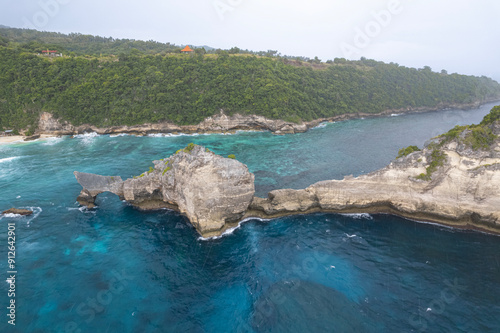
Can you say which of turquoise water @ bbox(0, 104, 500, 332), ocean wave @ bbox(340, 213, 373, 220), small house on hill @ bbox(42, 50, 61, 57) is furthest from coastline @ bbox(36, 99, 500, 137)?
ocean wave @ bbox(340, 213, 373, 220)

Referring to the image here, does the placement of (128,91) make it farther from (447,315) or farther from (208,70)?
(447,315)

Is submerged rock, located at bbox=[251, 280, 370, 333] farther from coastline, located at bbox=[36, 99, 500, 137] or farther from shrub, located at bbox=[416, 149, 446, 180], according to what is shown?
coastline, located at bbox=[36, 99, 500, 137]

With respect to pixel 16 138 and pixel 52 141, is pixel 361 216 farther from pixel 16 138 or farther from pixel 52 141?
pixel 16 138

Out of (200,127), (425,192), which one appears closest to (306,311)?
(425,192)

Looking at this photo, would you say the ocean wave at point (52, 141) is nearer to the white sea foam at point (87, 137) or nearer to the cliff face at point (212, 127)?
the cliff face at point (212, 127)

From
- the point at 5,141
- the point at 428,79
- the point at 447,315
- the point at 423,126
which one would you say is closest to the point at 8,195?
the point at 5,141

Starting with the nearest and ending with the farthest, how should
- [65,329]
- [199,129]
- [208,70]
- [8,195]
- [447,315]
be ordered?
[65,329] → [447,315] → [8,195] → [199,129] → [208,70]
